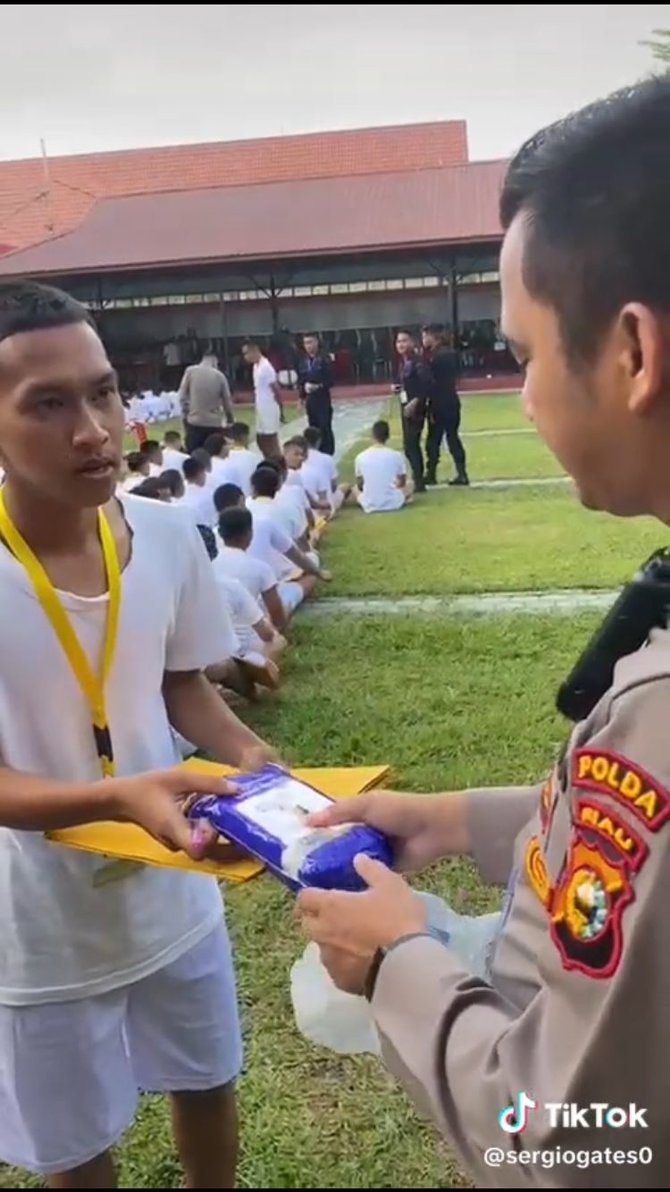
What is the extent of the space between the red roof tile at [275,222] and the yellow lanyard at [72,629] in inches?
811

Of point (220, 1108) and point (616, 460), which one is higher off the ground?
point (616, 460)

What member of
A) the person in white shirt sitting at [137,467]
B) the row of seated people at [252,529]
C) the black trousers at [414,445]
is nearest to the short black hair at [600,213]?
the row of seated people at [252,529]

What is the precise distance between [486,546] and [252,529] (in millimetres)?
2524

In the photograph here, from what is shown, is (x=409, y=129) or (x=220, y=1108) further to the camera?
(x=409, y=129)

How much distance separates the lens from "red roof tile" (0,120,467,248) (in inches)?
1308

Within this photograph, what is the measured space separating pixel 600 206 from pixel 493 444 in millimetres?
13738

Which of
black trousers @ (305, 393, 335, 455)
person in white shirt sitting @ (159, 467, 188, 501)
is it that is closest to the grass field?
person in white shirt sitting @ (159, 467, 188, 501)

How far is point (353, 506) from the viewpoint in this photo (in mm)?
10750

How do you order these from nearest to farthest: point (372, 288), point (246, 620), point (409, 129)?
1. point (246, 620)
2. point (372, 288)
3. point (409, 129)

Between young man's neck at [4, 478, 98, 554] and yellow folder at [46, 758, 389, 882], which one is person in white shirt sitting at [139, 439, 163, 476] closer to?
young man's neck at [4, 478, 98, 554]

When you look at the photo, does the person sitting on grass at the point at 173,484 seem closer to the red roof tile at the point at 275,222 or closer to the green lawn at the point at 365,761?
the green lawn at the point at 365,761

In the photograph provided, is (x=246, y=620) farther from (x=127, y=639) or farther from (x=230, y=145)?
(x=230, y=145)

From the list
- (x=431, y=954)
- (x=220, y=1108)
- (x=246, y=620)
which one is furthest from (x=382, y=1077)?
(x=246, y=620)

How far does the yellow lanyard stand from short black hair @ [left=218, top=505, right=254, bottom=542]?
13.4ft
